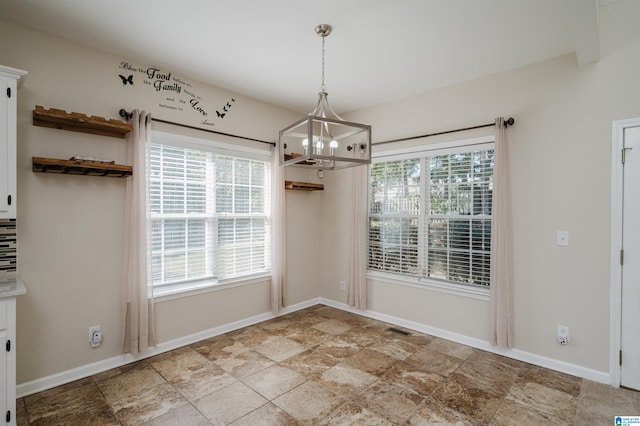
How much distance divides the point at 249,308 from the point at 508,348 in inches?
112

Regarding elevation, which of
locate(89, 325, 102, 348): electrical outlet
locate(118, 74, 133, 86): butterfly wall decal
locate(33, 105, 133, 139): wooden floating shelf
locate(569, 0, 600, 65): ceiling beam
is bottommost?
locate(89, 325, 102, 348): electrical outlet

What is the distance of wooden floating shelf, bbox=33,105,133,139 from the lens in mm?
2443

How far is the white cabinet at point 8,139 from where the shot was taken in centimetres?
208

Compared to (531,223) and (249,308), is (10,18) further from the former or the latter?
(531,223)

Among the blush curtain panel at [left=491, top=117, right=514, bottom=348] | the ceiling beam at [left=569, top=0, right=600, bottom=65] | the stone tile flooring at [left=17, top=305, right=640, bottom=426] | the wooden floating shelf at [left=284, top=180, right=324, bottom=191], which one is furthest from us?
the wooden floating shelf at [left=284, top=180, right=324, bottom=191]

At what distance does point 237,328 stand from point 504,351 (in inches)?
113

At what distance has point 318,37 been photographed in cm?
264

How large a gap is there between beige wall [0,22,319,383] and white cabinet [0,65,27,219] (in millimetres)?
413

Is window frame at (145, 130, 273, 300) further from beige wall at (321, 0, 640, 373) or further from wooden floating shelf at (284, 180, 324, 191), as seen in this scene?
beige wall at (321, 0, 640, 373)

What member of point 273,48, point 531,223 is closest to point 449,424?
point 531,223

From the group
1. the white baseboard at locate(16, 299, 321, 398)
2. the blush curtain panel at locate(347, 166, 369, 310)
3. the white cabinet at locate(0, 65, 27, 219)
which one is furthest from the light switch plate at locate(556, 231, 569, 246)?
the white cabinet at locate(0, 65, 27, 219)

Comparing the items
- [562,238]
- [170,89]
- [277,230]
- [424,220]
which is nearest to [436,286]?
[424,220]

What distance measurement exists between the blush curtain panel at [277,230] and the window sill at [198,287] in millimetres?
197

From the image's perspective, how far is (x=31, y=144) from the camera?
2506mm
